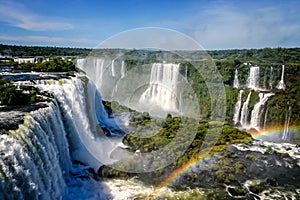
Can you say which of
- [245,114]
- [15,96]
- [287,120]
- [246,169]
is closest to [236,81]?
[245,114]

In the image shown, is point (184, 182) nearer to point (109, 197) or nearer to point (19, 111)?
point (109, 197)

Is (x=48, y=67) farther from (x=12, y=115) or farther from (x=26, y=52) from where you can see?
(x=26, y=52)

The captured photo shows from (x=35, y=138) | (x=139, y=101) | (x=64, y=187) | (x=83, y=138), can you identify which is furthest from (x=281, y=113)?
(x=35, y=138)

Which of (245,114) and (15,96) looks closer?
(15,96)

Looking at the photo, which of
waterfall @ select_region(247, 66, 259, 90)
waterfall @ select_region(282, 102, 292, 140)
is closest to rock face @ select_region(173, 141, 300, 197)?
waterfall @ select_region(282, 102, 292, 140)

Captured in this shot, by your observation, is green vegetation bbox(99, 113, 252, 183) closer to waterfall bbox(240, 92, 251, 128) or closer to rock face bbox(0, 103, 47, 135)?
rock face bbox(0, 103, 47, 135)

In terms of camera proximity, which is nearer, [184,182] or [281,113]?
[184,182]

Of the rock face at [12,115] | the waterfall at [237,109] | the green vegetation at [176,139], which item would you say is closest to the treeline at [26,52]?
the green vegetation at [176,139]
